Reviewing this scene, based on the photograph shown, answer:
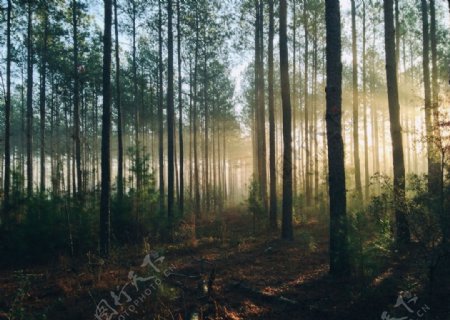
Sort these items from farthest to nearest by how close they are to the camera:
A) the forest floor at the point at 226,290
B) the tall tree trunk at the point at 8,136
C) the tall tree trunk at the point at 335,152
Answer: the tall tree trunk at the point at 8,136 → the tall tree trunk at the point at 335,152 → the forest floor at the point at 226,290

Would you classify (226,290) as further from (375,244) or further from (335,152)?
(335,152)

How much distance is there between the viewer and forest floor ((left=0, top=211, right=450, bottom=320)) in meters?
5.29

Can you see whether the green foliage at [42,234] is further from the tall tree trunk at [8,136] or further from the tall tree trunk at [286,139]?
the tall tree trunk at [286,139]

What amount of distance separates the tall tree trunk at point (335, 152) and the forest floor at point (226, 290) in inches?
22.5

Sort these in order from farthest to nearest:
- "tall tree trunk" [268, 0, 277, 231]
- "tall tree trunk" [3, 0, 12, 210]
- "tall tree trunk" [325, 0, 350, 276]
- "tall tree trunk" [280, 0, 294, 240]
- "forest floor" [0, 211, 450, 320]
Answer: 1. "tall tree trunk" [268, 0, 277, 231]
2. "tall tree trunk" [3, 0, 12, 210]
3. "tall tree trunk" [280, 0, 294, 240]
4. "tall tree trunk" [325, 0, 350, 276]
5. "forest floor" [0, 211, 450, 320]

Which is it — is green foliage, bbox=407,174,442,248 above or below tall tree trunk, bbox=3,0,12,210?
below

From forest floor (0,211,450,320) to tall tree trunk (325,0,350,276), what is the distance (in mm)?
571

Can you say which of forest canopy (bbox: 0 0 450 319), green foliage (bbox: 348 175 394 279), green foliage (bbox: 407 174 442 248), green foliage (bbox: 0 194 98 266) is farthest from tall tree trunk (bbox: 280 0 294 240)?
green foliage (bbox: 0 194 98 266)

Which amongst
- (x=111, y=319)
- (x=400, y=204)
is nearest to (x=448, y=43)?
(x=400, y=204)

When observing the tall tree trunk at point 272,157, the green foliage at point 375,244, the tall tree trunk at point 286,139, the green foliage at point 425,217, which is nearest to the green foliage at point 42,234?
the tall tree trunk at point 286,139

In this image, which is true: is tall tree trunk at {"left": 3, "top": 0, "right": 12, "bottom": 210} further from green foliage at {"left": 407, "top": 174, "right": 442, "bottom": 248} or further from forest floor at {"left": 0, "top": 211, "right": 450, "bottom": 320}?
green foliage at {"left": 407, "top": 174, "right": 442, "bottom": 248}

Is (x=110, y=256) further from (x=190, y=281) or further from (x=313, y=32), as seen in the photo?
(x=313, y=32)

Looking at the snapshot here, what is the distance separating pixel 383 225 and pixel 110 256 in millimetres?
7469

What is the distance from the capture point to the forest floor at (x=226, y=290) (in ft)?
17.3
